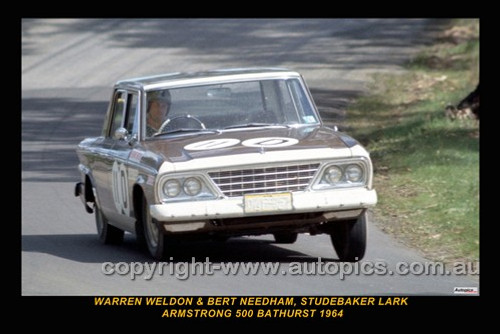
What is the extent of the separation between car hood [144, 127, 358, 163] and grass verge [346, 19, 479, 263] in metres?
1.59

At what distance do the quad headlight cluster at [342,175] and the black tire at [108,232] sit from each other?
272 centimetres

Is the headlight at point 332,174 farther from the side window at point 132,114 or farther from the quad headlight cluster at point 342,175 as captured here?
the side window at point 132,114

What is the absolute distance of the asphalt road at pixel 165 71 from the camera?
9586mm

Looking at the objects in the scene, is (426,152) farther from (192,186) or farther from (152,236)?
(192,186)

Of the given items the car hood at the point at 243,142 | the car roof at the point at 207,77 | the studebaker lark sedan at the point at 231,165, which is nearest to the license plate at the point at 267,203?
the studebaker lark sedan at the point at 231,165

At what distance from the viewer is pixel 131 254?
1130cm

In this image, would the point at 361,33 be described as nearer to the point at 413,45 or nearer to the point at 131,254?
the point at 413,45

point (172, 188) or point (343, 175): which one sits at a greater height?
point (343, 175)

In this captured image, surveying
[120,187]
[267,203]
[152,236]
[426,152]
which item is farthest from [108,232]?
[426,152]

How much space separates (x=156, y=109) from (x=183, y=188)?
58.1 inches

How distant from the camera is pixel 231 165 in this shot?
9.84 metres

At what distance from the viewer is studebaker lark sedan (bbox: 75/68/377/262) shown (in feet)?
32.3

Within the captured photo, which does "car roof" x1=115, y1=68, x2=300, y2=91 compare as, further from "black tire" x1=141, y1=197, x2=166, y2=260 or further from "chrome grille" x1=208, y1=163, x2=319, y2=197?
"chrome grille" x1=208, y1=163, x2=319, y2=197
